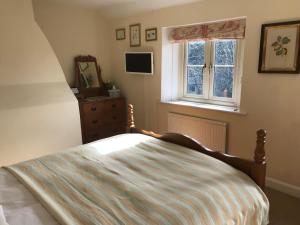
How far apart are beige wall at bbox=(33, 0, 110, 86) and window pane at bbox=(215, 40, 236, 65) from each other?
2.03m

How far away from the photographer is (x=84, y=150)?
2.01 m

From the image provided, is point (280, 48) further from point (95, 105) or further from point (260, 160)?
point (95, 105)

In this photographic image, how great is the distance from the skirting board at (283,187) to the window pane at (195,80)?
145 centimetres

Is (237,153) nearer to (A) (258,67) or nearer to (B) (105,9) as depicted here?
(A) (258,67)

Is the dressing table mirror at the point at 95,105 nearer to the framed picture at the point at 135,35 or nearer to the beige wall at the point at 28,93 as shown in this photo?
the beige wall at the point at 28,93

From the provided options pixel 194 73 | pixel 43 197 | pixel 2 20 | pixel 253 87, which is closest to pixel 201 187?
pixel 43 197

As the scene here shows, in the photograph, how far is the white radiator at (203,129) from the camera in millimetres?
3020

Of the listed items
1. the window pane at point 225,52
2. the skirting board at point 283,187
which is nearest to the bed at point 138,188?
the skirting board at point 283,187

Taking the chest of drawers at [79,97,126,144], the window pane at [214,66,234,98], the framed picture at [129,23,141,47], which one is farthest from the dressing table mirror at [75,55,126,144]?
the window pane at [214,66,234,98]

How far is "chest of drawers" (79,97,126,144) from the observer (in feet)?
12.3

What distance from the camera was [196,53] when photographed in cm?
346

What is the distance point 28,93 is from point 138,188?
6.93 feet

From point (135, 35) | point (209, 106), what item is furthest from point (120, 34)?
point (209, 106)

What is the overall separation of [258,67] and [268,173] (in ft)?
3.86
